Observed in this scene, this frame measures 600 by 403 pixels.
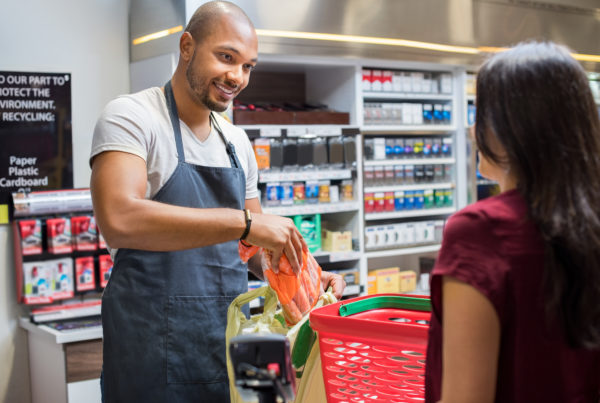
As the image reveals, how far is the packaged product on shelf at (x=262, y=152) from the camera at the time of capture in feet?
14.8

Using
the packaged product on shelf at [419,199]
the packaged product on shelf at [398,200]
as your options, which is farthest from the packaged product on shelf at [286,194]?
the packaged product on shelf at [419,199]

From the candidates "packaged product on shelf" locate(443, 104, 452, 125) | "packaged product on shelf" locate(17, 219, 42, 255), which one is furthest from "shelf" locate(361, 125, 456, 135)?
"packaged product on shelf" locate(17, 219, 42, 255)

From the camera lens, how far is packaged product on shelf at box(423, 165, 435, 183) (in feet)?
17.9

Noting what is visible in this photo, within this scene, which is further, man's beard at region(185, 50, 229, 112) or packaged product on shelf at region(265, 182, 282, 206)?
packaged product on shelf at region(265, 182, 282, 206)

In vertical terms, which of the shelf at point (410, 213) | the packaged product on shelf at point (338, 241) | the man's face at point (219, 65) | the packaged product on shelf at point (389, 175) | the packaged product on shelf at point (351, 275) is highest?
the man's face at point (219, 65)

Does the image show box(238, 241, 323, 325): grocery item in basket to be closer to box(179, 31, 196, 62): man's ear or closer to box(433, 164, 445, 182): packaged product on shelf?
box(179, 31, 196, 62): man's ear

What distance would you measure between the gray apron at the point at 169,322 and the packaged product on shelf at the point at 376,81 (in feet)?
10.6

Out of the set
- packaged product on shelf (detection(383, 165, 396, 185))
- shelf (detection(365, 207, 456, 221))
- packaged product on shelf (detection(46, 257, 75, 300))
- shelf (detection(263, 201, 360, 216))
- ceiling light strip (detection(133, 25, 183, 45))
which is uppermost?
ceiling light strip (detection(133, 25, 183, 45))

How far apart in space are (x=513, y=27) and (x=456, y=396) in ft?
16.2

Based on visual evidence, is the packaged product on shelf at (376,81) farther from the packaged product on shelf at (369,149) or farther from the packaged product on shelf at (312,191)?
the packaged product on shelf at (312,191)

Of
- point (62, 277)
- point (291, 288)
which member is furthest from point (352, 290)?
point (291, 288)

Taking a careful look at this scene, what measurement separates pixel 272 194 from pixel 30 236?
149 cm

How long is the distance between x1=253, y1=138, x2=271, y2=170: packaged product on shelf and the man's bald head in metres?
2.32

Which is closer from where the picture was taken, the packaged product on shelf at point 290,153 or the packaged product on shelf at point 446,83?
the packaged product on shelf at point 290,153
